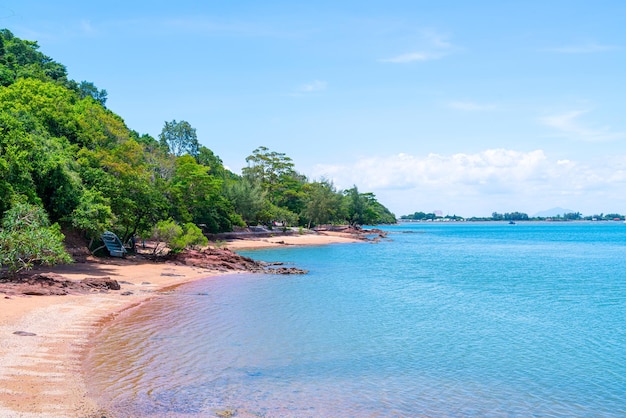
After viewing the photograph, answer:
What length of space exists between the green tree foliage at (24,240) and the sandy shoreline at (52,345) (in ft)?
7.71

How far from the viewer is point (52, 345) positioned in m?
13.5

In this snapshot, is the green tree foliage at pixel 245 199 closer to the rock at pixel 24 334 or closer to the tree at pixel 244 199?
the tree at pixel 244 199

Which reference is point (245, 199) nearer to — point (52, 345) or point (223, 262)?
point (223, 262)

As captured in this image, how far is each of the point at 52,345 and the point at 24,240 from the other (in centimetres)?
869

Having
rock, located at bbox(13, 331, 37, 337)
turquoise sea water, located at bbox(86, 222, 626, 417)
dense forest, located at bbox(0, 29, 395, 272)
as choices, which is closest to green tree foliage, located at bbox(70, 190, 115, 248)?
dense forest, located at bbox(0, 29, 395, 272)

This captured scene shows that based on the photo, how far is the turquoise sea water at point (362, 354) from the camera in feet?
36.0

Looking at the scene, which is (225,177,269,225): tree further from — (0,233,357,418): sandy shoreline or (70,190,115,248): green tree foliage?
(0,233,357,418): sandy shoreline

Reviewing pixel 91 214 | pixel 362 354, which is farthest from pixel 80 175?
pixel 362 354

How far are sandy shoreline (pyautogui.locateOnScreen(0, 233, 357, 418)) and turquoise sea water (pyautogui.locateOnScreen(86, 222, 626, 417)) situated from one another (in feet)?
2.00

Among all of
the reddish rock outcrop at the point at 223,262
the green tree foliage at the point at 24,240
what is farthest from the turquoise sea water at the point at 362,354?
the reddish rock outcrop at the point at 223,262

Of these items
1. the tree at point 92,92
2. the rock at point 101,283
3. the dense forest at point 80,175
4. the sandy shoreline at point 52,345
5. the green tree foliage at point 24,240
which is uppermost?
the tree at point 92,92

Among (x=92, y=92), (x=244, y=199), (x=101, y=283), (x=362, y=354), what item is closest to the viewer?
(x=362, y=354)

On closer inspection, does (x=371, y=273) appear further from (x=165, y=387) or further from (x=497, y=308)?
(x=165, y=387)

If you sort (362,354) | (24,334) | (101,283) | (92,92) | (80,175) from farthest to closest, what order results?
(92,92) → (80,175) → (101,283) → (362,354) → (24,334)
